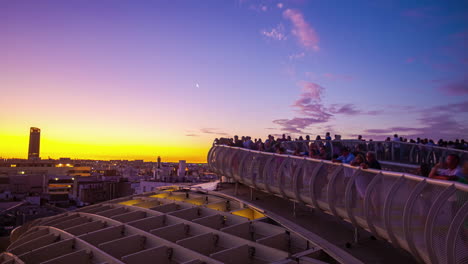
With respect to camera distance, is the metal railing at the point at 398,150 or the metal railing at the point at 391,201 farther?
the metal railing at the point at 398,150

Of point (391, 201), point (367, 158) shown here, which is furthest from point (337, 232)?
point (391, 201)

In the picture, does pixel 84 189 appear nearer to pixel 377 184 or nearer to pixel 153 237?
pixel 153 237

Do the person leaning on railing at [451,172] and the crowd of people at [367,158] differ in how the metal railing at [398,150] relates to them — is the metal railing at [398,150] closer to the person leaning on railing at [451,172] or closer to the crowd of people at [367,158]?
the crowd of people at [367,158]

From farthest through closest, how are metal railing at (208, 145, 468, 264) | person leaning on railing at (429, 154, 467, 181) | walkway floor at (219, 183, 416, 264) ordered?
1. walkway floor at (219, 183, 416, 264)
2. person leaning on railing at (429, 154, 467, 181)
3. metal railing at (208, 145, 468, 264)

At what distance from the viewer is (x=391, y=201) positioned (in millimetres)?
7965

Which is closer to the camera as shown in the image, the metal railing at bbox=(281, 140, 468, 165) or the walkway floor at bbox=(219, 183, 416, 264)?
the walkway floor at bbox=(219, 183, 416, 264)

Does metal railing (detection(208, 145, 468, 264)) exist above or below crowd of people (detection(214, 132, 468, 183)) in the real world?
below

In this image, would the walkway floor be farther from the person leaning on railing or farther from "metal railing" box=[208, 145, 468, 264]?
the person leaning on railing

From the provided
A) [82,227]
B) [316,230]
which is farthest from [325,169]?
[82,227]

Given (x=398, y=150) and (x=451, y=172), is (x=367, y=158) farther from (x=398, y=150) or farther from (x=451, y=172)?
(x=398, y=150)

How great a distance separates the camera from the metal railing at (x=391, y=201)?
6177mm

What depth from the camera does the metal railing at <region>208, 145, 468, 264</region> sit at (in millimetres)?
6177

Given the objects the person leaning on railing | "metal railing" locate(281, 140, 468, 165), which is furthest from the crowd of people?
"metal railing" locate(281, 140, 468, 165)

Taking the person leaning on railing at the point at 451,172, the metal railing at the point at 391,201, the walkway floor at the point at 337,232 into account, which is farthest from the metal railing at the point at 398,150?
the person leaning on railing at the point at 451,172
